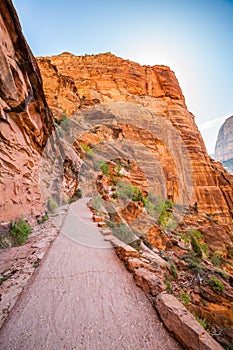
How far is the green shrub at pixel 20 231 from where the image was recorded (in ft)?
13.2

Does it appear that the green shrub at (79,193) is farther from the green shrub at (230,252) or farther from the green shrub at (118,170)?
the green shrub at (230,252)

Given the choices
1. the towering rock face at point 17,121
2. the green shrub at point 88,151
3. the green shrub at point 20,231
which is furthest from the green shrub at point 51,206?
the green shrub at point 88,151

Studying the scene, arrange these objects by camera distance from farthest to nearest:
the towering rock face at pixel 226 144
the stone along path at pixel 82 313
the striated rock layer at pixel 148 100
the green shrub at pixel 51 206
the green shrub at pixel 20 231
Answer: the towering rock face at pixel 226 144, the striated rock layer at pixel 148 100, the green shrub at pixel 51 206, the green shrub at pixel 20 231, the stone along path at pixel 82 313

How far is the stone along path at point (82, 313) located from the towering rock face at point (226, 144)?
116m

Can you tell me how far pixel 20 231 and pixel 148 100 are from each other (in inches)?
1088

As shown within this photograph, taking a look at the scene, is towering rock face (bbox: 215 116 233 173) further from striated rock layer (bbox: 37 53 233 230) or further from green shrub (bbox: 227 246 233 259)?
green shrub (bbox: 227 246 233 259)

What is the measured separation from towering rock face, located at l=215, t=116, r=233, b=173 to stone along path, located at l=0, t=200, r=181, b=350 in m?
116

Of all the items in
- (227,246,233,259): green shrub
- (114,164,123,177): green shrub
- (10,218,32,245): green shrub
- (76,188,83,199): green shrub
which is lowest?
(227,246,233,259): green shrub

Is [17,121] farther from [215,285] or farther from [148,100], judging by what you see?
[148,100]

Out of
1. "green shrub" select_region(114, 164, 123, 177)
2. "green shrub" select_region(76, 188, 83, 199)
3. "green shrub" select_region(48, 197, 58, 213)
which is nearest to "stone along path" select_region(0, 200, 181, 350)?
"green shrub" select_region(48, 197, 58, 213)

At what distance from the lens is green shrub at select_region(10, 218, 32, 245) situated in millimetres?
4010

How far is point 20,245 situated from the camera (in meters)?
3.89

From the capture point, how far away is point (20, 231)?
4.20m

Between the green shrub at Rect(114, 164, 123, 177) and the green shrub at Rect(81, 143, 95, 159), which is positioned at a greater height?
the green shrub at Rect(81, 143, 95, 159)
